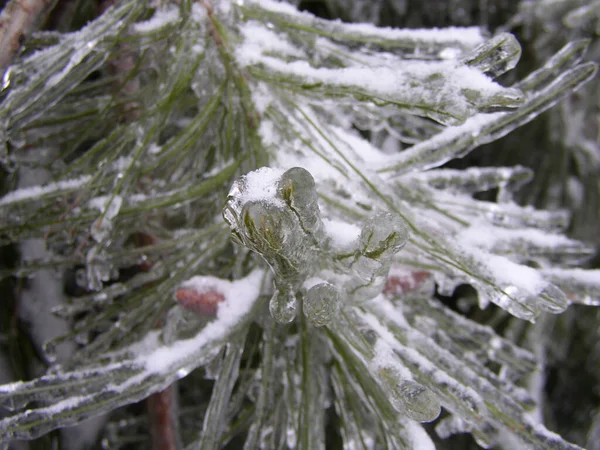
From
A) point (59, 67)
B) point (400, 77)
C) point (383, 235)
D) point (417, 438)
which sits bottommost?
point (417, 438)

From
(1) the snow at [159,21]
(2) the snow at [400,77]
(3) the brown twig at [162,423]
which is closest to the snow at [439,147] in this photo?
(2) the snow at [400,77]

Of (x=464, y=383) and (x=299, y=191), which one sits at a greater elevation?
(x=299, y=191)

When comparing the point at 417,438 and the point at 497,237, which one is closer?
the point at 417,438

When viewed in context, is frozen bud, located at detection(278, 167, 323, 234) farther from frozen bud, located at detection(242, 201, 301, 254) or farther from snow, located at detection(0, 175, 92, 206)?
snow, located at detection(0, 175, 92, 206)

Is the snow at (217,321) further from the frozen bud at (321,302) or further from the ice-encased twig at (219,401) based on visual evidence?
the frozen bud at (321,302)

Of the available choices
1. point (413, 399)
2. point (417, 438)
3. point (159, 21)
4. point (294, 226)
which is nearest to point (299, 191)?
point (294, 226)

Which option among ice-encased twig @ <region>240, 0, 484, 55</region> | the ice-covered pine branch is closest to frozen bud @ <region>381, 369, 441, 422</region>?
the ice-covered pine branch

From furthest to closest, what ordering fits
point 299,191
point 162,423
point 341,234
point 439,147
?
point 162,423, point 439,147, point 341,234, point 299,191

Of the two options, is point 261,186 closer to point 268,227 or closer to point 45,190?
point 268,227
